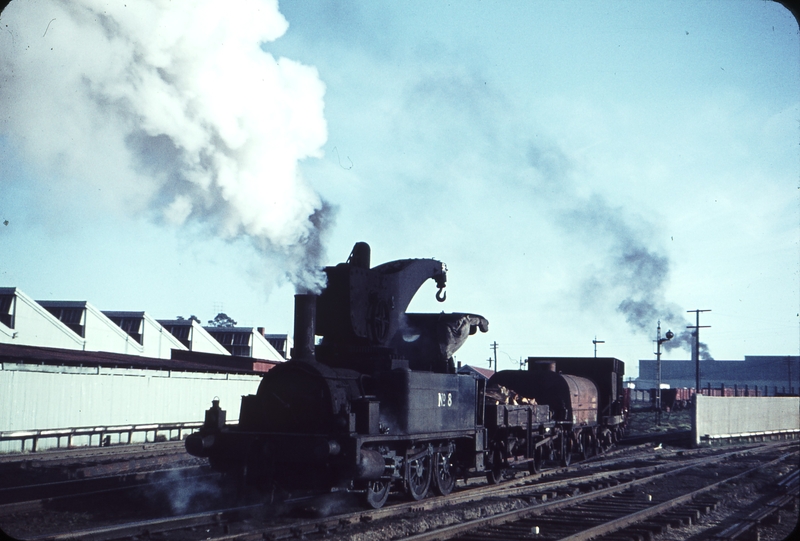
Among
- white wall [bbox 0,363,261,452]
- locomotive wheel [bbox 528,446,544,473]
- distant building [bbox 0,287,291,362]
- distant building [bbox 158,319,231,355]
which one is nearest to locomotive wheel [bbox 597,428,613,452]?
locomotive wheel [bbox 528,446,544,473]

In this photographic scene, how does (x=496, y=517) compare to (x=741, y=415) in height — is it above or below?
above

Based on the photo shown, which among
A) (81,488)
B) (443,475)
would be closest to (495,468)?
(443,475)

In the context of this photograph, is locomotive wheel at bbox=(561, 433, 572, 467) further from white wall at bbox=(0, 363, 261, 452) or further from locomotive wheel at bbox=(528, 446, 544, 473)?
white wall at bbox=(0, 363, 261, 452)

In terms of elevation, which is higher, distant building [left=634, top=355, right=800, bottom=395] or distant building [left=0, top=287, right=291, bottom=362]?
distant building [left=0, top=287, right=291, bottom=362]

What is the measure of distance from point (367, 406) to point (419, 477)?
2.55 meters

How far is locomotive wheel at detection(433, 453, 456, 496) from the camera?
12.6 m

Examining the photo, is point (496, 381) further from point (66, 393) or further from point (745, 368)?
point (745, 368)

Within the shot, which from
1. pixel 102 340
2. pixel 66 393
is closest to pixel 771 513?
pixel 66 393

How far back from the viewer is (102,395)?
79.4 feet

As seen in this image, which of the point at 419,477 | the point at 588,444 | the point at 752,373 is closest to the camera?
the point at 419,477

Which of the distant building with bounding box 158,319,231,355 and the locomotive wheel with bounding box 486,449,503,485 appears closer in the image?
the locomotive wheel with bounding box 486,449,503,485

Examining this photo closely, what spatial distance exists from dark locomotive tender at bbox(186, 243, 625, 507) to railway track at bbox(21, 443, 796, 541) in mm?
604

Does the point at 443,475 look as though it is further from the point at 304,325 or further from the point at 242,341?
the point at 242,341

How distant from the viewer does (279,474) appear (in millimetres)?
10523
